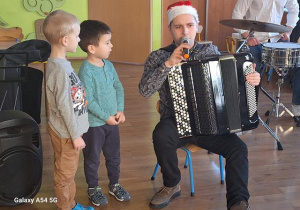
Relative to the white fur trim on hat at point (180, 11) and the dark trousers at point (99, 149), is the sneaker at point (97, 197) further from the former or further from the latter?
the white fur trim on hat at point (180, 11)

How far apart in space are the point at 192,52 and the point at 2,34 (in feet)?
7.48

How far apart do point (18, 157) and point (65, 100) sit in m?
0.49

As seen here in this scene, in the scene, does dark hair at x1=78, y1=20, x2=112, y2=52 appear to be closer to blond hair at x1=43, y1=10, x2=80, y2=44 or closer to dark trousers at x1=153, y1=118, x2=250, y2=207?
blond hair at x1=43, y1=10, x2=80, y2=44

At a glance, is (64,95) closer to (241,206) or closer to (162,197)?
(162,197)

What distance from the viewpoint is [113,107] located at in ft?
7.40

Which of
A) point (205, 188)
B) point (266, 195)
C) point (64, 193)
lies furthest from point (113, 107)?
point (266, 195)

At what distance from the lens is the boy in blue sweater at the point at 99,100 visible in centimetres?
215

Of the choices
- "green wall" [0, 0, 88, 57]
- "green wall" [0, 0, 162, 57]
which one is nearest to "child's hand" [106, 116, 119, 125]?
"green wall" [0, 0, 162, 57]

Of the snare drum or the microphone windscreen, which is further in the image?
the snare drum

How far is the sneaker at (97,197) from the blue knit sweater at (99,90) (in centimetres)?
43

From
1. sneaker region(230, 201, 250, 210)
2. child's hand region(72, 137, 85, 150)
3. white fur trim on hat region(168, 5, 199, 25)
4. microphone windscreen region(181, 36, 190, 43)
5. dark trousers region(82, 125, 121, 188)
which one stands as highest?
white fur trim on hat region(168, 5, 199, 25)

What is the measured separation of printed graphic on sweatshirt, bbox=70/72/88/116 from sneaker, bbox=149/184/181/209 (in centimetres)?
69

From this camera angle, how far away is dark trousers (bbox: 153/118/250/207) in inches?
85.5

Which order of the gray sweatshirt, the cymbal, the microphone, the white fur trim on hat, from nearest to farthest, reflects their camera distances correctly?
1. the gray sweatshirt
2. the microphone
3. the white fur trim on hat
4. the cymbal
